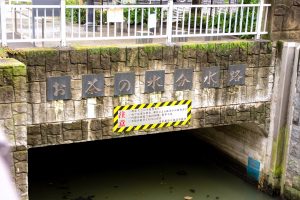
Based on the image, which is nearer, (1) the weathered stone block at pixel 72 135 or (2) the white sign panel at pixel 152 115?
(1) the weathered stone block at pixel 72 135

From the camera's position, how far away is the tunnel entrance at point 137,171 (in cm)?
881

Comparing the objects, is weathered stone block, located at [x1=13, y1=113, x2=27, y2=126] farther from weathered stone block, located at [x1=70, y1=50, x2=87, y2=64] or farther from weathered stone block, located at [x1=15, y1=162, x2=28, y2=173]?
weathered stone block, located at [x1=70, y1=50, x2=87, y2=64]

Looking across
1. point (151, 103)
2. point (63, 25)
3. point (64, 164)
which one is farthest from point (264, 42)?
point (64, 164)

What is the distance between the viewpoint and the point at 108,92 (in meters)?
6.84

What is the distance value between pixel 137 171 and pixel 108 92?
11.4ft

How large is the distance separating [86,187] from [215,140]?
11.0 feet

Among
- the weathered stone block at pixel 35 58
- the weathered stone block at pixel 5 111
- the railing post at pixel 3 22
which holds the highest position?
the railing post at pixel 3 22

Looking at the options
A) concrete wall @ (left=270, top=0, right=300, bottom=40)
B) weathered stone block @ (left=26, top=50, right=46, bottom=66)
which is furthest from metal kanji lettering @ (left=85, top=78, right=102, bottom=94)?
concrete wall @ (left=270, top=0, right=300, bottom=40)

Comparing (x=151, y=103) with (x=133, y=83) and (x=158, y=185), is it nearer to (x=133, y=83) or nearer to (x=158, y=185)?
(x=133, y=83)

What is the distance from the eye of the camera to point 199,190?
9.05 m

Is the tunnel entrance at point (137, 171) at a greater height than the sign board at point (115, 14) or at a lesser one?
lesser

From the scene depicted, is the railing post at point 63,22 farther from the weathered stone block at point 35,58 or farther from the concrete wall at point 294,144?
the concrete wall at point 294,144

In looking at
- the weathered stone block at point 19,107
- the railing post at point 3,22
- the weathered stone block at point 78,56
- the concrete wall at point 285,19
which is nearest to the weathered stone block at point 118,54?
the weathered stone block at point 78,56

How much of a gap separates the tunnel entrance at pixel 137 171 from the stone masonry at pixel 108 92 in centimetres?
172
